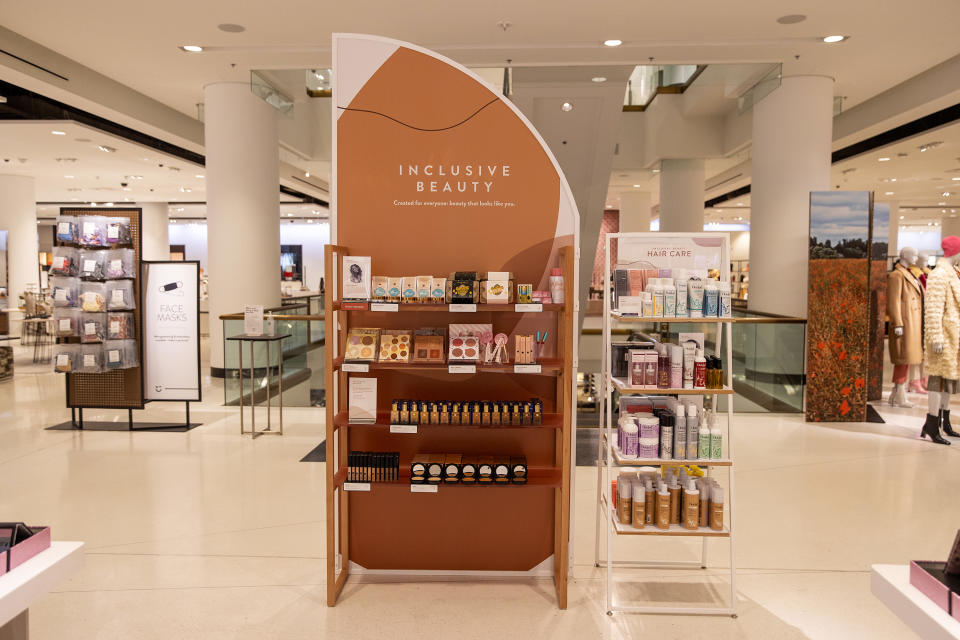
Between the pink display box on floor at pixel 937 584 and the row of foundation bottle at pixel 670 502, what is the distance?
1.38m

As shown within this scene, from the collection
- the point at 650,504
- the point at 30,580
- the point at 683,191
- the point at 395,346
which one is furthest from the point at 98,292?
the point at 683,191

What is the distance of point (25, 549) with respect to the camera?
5.23 ft

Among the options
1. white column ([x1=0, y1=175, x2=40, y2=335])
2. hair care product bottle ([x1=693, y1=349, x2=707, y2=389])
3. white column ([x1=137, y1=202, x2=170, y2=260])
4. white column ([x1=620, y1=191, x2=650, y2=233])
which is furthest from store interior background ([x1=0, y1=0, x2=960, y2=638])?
white column ([x1=137, y1=202, x2=170, y2=260])

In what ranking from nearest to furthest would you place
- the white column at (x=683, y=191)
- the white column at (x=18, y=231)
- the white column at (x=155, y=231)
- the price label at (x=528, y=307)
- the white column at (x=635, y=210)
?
the price label at (x=528, y=307)
the white column at (x=683, y=191)
the white column at (x=18, y=231)
the white column at (x=635, y=210)
the white column at (x=155, y=231)

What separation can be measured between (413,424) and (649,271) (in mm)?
1355

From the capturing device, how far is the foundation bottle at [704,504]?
2.94m

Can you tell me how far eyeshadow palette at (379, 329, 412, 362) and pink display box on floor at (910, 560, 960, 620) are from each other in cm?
202

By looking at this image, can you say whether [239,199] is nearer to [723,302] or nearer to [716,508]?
[723,302]

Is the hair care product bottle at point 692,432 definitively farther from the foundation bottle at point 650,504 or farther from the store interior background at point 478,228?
the store interior background at point 478,228

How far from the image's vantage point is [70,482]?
4594 millimetres

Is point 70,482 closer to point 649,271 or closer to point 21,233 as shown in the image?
point 649,271

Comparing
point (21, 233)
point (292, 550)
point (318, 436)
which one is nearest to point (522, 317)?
point (292, 550)

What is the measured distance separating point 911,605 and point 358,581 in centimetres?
248

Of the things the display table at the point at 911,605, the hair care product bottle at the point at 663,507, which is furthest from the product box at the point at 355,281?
the display table at the point at 911,605
